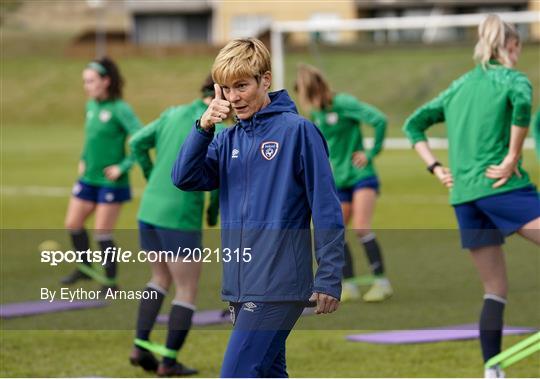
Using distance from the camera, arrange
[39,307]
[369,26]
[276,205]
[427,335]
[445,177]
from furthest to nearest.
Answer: [369,26], [39,307], [427,335], [445,177], [276,205]

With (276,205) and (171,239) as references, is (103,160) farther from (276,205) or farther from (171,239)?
(276,205)

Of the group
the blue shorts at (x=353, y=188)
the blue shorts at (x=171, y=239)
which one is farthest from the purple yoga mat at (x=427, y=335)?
the blue shorts at (x=353, y=188)

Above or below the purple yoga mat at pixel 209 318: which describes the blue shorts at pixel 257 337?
above

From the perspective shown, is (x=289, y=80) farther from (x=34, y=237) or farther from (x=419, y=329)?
(x=419, y=329)

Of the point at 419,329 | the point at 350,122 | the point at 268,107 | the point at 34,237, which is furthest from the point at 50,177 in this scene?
the point at 268,107

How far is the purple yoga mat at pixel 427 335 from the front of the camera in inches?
352

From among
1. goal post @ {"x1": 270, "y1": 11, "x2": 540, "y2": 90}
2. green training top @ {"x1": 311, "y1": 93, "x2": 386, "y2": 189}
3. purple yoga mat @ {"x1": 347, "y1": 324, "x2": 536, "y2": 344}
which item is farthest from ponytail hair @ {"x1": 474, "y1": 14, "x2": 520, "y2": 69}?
goal post @ {"x1": 270, "y1": 11, "x2": 540, "y2": 90}

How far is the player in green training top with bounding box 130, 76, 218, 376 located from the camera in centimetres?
777

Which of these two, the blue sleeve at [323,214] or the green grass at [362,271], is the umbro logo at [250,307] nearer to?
the blue sleeve at [323,214]

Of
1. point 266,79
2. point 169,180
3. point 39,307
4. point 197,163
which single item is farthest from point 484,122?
point 39,307

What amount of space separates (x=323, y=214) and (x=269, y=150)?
359mm

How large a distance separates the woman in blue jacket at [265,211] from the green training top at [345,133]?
5958mm

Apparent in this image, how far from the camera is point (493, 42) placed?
7.09 metres

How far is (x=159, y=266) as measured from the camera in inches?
314
